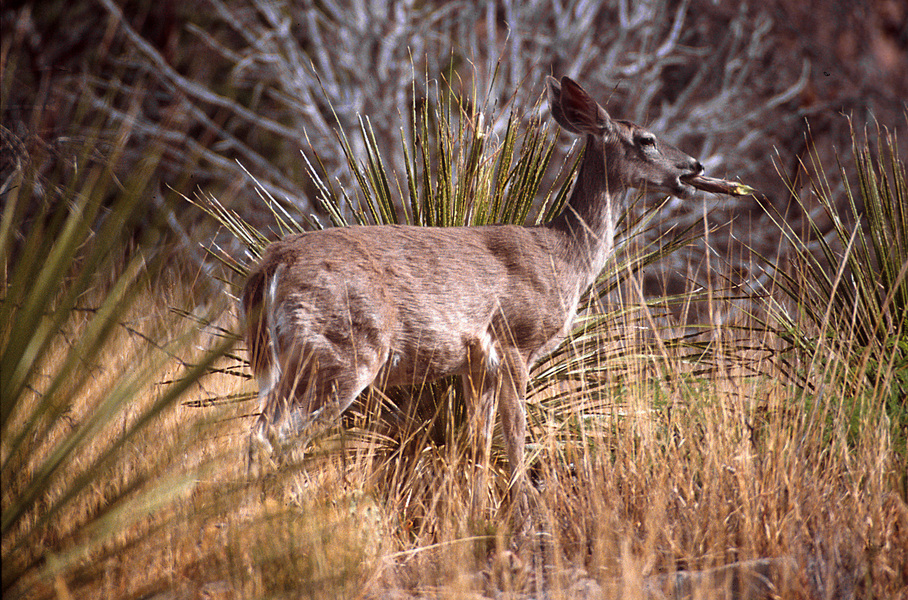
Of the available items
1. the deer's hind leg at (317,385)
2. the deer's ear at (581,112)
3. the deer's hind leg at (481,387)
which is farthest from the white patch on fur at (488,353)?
the deer's ear at (581,112)

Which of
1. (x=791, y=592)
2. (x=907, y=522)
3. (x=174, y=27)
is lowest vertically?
(x=791, y=592)

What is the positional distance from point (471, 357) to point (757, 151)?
39.1ft

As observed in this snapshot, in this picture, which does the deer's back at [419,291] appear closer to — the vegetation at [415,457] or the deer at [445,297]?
the deer at [445,297]

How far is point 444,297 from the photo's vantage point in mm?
3670

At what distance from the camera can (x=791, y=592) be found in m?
2.74

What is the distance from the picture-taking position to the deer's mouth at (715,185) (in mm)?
4117

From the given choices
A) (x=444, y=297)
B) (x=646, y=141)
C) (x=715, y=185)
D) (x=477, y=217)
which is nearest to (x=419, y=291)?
(x=444, y=297)

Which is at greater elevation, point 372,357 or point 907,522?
point 372,357

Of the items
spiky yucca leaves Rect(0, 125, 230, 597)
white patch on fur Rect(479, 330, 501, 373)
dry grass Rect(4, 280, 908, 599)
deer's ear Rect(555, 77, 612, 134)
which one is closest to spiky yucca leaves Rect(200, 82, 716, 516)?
deer's ear Rect(555, 77, 612, 134)

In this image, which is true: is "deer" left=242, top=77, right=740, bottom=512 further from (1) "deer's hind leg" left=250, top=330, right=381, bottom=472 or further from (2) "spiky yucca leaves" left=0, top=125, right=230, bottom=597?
(2) "spiky yucca leaves" left=0, top=125, right=230, bottom=597

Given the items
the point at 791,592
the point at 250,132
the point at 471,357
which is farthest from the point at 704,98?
the point at 791,592

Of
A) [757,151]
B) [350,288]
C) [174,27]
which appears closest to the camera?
[350,288]

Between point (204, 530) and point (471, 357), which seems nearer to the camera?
point (204, 530)

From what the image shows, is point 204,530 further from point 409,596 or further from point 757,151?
point 757,151
